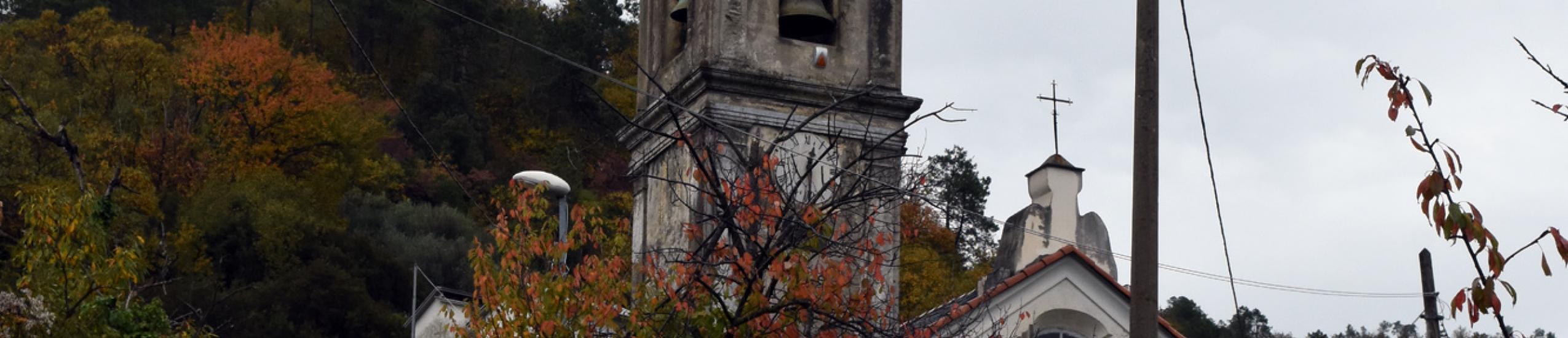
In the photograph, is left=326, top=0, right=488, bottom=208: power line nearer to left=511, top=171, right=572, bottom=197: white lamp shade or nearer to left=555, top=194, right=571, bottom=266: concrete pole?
left=511, top=171, right=572, bottom=197: white lamp shade

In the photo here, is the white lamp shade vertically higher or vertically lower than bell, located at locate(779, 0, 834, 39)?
lower

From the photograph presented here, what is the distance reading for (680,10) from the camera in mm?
17484

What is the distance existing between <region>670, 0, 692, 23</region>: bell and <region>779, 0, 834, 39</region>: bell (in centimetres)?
83

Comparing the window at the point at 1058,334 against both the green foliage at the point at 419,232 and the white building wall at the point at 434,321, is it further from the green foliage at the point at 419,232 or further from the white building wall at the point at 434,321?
the green foliage at the point at 419,232

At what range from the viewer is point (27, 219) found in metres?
12.2

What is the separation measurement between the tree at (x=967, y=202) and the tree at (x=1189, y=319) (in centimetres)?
509

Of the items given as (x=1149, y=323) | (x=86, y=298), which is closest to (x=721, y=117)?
(x=86, y=298)

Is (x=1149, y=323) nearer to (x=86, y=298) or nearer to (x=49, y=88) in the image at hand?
(x=86, y=298)

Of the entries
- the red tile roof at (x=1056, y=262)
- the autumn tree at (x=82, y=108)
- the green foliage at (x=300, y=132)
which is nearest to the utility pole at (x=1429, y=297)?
the red tile roof at (x=1056, y=262)

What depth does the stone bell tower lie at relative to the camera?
16359mm

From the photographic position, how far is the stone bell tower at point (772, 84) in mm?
16359

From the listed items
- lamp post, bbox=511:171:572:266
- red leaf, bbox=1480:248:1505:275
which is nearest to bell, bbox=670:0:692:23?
lamp post, bbox=511:171:572:266

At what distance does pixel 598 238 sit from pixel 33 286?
3382 mm

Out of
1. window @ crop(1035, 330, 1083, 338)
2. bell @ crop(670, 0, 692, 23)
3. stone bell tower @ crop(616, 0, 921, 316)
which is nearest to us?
stone bell tower @ crop(616, 0, 921, 316)
